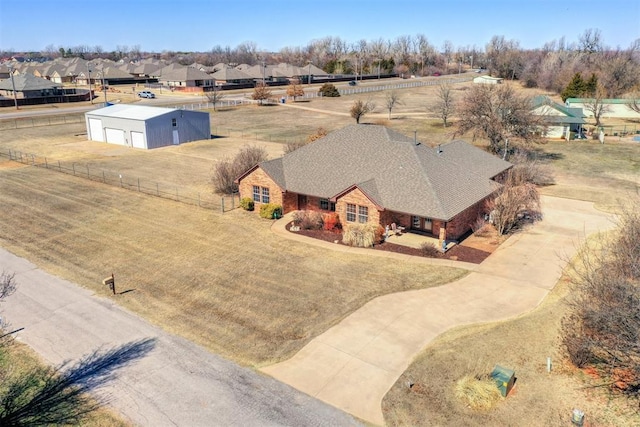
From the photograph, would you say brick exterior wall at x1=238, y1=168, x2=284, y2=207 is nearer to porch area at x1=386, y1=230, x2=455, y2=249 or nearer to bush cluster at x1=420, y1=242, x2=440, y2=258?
porch area at x1=386, y1=230, x2=455, y2=249

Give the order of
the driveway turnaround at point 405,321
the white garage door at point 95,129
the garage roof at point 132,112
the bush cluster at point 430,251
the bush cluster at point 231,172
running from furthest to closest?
the white garage door at point 95,129 < the garage roof at point 132,112 < the bush cluster at point 231,172 < the bush cluster at point 430,251 < the driveway turnaround at point 405,321

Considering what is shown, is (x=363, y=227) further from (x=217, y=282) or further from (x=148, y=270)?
(x=148, y=270)

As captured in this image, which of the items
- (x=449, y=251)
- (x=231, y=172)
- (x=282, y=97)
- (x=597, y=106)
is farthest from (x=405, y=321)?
(x=282, y=97)

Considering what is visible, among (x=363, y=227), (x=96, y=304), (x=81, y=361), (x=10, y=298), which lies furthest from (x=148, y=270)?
(x=363, y=227)

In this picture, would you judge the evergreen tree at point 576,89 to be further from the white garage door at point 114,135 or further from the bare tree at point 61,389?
the bare tree at point 61,389

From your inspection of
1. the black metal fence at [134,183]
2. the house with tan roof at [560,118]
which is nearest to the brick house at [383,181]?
the black metal fence at [134,183]
